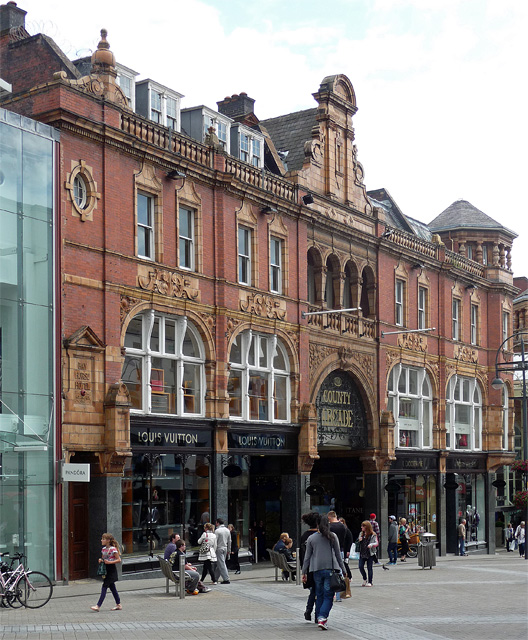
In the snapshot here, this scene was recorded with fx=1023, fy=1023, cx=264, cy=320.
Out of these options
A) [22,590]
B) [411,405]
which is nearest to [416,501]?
[411,405]

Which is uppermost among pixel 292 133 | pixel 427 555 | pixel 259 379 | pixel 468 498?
pixel 292 133

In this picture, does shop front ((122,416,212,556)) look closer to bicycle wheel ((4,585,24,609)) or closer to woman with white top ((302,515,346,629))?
bicycle wheel ((4,585,24,609))

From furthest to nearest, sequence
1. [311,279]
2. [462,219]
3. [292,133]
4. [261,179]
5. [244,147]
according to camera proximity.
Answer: [462,219]
[292,133]
[311,279]
[244,147]
[261,179]

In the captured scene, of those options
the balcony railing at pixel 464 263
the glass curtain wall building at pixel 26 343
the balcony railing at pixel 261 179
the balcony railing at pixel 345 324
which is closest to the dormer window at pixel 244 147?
the balcony railing at pixel 261 179

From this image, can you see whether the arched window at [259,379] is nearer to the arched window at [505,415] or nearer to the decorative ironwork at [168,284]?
the decorative ironwork at [168,284]

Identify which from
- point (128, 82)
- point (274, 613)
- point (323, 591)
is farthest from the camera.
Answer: point (128, 82)

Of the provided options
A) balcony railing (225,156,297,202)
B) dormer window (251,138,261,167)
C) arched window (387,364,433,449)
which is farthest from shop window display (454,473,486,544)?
dormer window (251,138,261,167)

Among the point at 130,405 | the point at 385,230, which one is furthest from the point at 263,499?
the point at 385,230

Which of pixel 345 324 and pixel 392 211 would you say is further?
pixel 392 211

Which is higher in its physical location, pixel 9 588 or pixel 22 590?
pixel 9 588

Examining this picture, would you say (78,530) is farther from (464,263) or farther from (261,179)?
(464,263)

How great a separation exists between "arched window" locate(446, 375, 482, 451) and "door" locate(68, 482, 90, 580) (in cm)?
2253

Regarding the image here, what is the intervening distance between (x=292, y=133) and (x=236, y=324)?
36.1 ft

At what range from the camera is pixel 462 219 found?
171 ft
